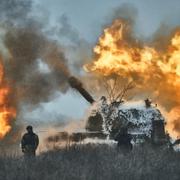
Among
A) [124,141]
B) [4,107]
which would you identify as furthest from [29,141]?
[4,107]

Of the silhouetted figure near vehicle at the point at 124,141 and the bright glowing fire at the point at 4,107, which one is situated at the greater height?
the bright glowing fire at the point at 4,107

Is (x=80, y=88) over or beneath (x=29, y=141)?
over

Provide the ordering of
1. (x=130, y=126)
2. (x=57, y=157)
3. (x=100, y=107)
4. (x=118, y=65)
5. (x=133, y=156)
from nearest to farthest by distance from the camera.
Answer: (x=57, y=157) < (x=133, y=156) < (x=130, y=126) < (x=100, y=107) < (x=118, y=65)

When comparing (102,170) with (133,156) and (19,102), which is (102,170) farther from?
(19,102)

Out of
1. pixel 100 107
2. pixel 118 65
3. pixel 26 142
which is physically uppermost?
pixel 118 65

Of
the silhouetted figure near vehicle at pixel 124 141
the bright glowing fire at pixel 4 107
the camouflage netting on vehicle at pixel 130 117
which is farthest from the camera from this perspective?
the bright glowing fire at pixel 4 107

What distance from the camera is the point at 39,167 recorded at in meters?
16.5

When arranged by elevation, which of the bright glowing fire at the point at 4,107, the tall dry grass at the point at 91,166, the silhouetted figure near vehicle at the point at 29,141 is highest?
the bright glowing fire at the point at 4,107

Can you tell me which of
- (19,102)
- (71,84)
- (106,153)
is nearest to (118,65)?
(71,84)

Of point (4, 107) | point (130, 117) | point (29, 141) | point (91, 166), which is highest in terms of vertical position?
point (4, 107)

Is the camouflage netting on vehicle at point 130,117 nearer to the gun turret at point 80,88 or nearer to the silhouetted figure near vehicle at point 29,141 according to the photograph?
the gun turret at point 80,88

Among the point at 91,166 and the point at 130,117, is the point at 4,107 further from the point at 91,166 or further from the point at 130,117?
the point at 91,166

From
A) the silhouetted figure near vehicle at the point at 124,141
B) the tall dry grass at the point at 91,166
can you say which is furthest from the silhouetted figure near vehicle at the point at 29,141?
the silhouetted figure near vehicle at the point at 124,141

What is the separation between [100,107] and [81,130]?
1914 mm
